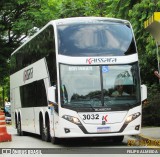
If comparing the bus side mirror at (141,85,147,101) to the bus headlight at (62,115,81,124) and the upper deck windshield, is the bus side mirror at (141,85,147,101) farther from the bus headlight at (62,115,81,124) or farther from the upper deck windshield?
the bus headlight at (62,115,81,124)

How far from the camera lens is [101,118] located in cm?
1698

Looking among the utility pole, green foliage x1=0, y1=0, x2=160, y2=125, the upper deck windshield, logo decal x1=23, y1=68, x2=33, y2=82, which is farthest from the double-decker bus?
green foliage x1=0, y1=0, x2=160, y2=125

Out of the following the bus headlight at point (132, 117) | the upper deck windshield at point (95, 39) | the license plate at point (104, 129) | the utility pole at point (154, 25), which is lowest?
the license plate at point (104, 129)

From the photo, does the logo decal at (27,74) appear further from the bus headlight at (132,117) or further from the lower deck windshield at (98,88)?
the bus headlight at (132,117)

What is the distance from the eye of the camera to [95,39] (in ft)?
58.7

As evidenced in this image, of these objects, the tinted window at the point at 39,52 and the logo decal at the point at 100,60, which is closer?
the logo decal at the point at 100,60

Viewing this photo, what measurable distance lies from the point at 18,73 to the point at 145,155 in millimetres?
13850

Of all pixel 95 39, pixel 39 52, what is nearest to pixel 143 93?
pixel 95 39

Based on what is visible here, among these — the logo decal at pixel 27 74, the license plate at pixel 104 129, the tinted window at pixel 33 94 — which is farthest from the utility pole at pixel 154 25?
the logo decal at pixel 27 74

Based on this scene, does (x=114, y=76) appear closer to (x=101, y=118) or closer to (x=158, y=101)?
(x=101, y=118)

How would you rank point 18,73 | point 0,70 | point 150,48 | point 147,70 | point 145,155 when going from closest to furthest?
point 145,155
point 150,48
point 18,73
point 147,70
point 0,70

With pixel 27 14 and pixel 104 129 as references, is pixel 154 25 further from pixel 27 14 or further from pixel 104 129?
pixel 27 14

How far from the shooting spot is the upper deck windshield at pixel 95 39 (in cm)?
1759

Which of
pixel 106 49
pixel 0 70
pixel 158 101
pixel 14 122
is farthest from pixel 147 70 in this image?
pixel 0 70
